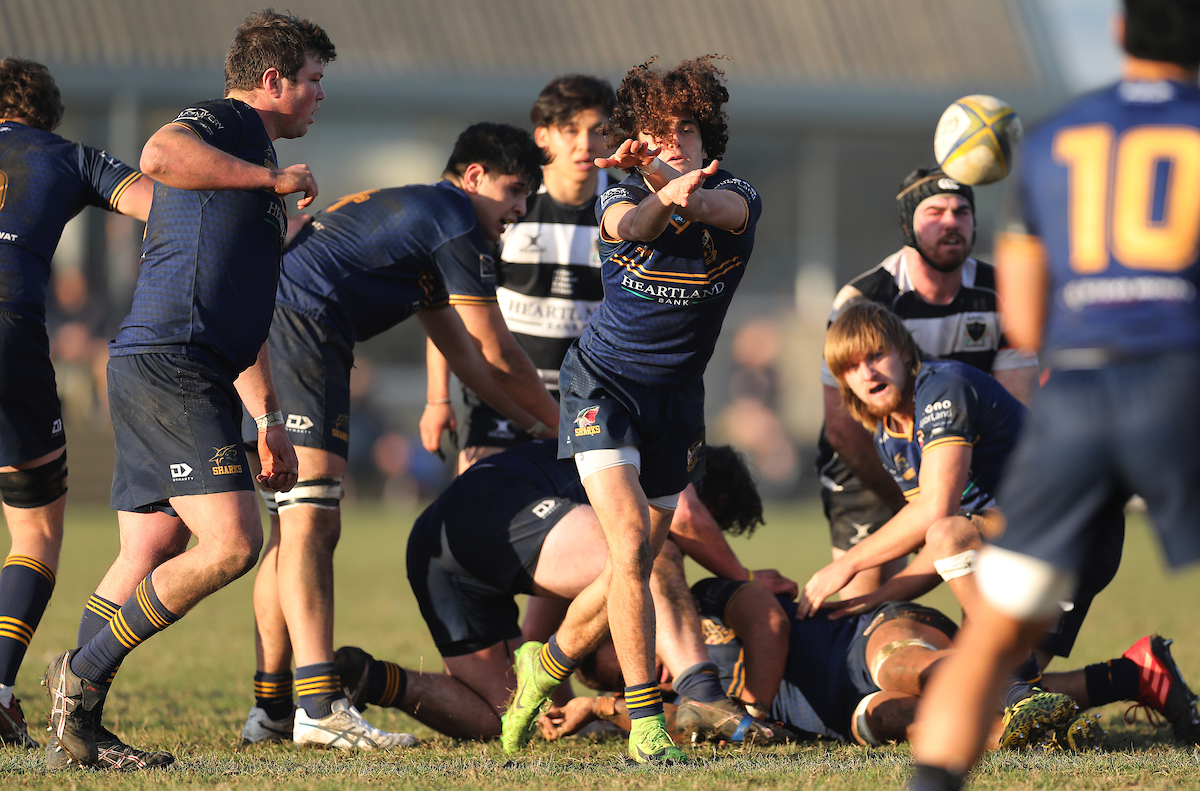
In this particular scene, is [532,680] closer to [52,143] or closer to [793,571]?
[52,143]

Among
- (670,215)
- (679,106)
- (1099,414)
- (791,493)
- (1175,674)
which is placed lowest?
(791,493)

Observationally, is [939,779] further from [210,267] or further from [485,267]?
[485,267]

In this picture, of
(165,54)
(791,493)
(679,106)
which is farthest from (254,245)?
(165,54)

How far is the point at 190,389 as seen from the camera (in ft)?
13.4

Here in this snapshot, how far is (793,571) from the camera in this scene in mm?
11281

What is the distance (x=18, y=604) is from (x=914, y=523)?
3.44 meters

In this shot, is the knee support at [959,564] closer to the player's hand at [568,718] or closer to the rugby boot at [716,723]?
the rugby boot at [716,723]

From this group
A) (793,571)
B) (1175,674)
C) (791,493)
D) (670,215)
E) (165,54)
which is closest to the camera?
(670,215)

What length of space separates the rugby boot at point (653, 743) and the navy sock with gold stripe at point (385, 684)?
119 cm

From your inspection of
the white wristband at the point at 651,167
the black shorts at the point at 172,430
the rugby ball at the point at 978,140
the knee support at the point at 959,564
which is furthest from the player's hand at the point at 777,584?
the black shorts at the point at 172,430

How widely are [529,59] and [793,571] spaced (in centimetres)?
1658

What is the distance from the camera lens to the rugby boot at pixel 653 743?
13.3ft

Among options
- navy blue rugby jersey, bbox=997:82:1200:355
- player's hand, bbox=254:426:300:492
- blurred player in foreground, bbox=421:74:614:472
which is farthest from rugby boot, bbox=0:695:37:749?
navy blue rugby jersey, bbox=997:82:1200:355

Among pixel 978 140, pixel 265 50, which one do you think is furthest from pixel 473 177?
Answer: pixel 978 140
